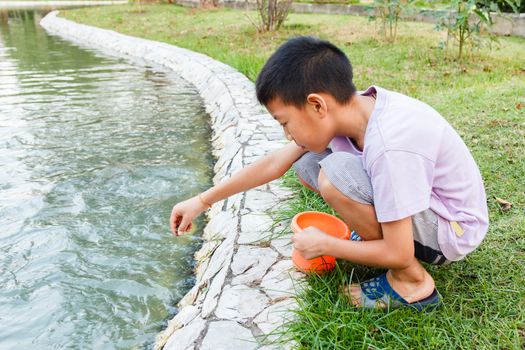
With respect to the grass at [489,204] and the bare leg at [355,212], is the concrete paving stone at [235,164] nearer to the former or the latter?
the grass at [489,204]

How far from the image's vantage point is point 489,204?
309cm

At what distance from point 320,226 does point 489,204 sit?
1216 mm

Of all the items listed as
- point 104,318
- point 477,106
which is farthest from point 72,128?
point 477,106

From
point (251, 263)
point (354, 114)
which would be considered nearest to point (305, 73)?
point (354, 114)

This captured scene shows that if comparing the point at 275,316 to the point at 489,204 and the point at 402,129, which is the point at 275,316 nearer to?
the point at 402,129

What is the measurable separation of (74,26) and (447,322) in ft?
55.6

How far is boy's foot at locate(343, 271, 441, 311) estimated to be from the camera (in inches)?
81.4

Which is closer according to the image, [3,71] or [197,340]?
[197,340]

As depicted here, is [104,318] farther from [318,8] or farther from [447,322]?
[318,8]

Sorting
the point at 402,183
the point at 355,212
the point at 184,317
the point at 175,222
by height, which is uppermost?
the point at 402,183

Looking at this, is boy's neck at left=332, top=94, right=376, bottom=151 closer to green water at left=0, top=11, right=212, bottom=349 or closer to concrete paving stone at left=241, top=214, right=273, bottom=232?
concrete paving stone at left=241, top=214, right=273, bottom=232

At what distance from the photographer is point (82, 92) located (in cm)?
802

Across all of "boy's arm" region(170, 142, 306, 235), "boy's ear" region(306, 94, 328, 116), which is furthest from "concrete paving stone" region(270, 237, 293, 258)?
"boy's ear" region(306, 94, 328, 116)

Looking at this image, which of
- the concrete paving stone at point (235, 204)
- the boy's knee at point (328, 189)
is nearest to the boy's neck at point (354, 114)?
the boy's knee at point (328, 189)
